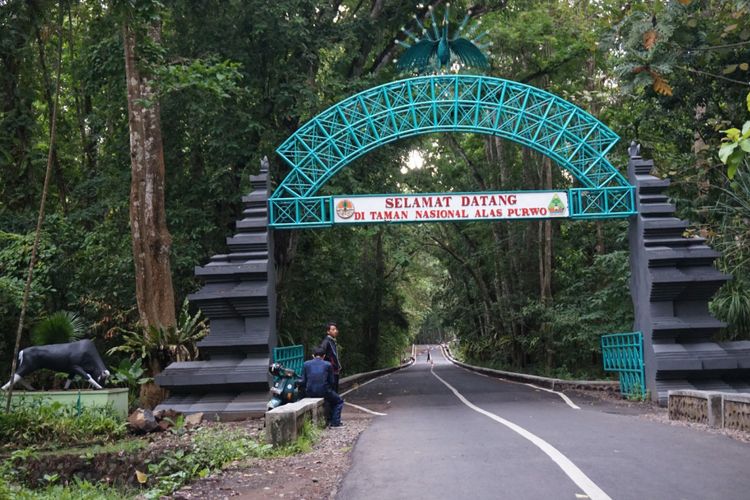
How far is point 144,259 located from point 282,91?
6090 mm

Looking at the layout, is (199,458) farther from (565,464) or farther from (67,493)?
(565,464)

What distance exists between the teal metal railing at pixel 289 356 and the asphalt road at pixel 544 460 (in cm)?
332

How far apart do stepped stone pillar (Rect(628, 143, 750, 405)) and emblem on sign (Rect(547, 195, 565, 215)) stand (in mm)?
1728

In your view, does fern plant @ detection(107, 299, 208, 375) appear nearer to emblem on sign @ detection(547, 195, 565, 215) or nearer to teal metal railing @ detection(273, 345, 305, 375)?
teal metal railing @ detection(273, 345, 305, 375)

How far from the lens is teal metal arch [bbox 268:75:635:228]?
57.2ft

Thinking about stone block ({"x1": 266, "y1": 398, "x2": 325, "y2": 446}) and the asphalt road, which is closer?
the asphalt road

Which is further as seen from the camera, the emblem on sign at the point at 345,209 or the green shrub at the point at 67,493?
the emblem on sign at the point at 345,209

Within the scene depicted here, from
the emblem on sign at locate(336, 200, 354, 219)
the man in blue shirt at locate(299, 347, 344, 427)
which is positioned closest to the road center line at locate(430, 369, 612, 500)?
the man in blue shirt at locate(299, 347, 344, 427)

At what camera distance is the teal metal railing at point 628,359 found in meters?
16.6

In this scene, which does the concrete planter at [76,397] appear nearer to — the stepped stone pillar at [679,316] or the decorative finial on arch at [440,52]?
the stepped stone pillar at [679,316]

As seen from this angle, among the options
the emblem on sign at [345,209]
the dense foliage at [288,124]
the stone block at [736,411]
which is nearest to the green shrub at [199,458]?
the dense foliage at [288,124]

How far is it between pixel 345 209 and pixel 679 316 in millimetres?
7619

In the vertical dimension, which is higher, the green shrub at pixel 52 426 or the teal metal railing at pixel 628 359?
the teal metal railing at pixel 628 359

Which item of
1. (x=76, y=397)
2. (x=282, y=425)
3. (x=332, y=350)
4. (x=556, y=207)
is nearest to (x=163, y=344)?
(x=76, y=397)
